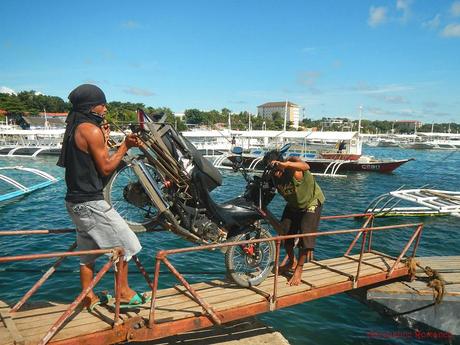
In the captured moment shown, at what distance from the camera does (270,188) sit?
6.43 m

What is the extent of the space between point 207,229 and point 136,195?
118 cm

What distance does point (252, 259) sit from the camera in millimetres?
6301

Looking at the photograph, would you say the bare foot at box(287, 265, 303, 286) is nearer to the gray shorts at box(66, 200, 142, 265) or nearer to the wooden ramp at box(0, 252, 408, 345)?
the wooden ramp at box(0, 252, 408, 345)

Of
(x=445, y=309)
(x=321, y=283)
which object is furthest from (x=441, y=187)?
(x=321, y=283)

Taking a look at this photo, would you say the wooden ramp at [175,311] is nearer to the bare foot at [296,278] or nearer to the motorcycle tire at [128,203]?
the bare foot at [296,278]

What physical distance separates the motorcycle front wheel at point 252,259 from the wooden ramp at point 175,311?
170 millimetres

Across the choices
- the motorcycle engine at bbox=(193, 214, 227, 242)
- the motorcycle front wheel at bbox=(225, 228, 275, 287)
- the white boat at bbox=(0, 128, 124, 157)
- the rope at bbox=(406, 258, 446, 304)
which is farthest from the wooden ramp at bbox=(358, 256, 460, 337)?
the white boat at bbox=(0, 128, 124, 157)

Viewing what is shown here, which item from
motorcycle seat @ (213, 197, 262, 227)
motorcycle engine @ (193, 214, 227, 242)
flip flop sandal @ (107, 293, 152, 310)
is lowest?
flip flop sandal @ (107, 293, 152, 310)

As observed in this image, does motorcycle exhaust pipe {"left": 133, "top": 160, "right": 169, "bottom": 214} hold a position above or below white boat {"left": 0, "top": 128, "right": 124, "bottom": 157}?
above

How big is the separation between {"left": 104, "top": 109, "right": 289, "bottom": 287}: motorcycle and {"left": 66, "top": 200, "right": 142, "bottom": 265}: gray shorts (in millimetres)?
820

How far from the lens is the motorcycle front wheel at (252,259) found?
616 centimetres

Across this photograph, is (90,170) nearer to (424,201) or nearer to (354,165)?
(424,201)

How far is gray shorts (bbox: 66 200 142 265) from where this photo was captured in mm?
4383

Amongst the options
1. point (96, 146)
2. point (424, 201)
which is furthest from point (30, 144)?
point (96, 146)
